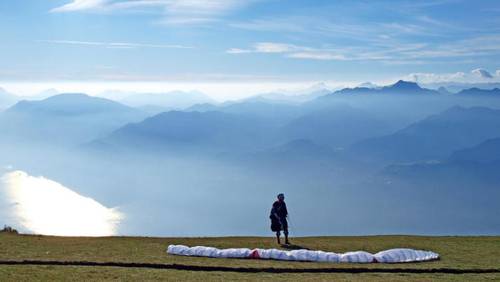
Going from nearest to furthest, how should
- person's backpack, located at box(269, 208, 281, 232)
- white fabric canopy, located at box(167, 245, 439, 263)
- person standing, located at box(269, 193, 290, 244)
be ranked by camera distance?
white fabric canopy, located at box(167, 245, 439, 263)
person standing, located at box(269, 193, 290, 244)
person's backpack, located at box(269, 208, 281, 232)

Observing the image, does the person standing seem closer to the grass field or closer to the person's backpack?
the person's backpack

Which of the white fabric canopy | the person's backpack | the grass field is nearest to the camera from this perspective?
the grass field

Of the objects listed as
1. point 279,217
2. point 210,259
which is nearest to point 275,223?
point 279,217

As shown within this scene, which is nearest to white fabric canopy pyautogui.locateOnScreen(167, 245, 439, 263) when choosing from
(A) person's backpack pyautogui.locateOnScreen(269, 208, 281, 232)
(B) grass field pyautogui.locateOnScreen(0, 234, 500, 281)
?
(B) grass field pyautogui.locateOnScreen(0, 234, 500, 281)

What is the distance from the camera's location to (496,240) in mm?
40594

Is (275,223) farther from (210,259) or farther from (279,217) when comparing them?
(210,259)

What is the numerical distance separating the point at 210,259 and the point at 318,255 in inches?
255

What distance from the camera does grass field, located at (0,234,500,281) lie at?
2705 centimetres

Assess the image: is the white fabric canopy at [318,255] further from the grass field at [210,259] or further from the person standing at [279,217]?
the person standing at [279,217]

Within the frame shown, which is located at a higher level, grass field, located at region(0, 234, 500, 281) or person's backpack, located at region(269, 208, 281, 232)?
person's backpack, located at region(269, 208, 281, 232)

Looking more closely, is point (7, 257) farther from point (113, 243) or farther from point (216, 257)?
point (216, 257)

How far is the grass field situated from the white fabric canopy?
2.89 ft

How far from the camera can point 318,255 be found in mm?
32688

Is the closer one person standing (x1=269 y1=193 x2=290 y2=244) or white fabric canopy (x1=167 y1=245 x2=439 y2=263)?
white fabric canopy (x1=167 y1=245 x2=439 y2=263)
